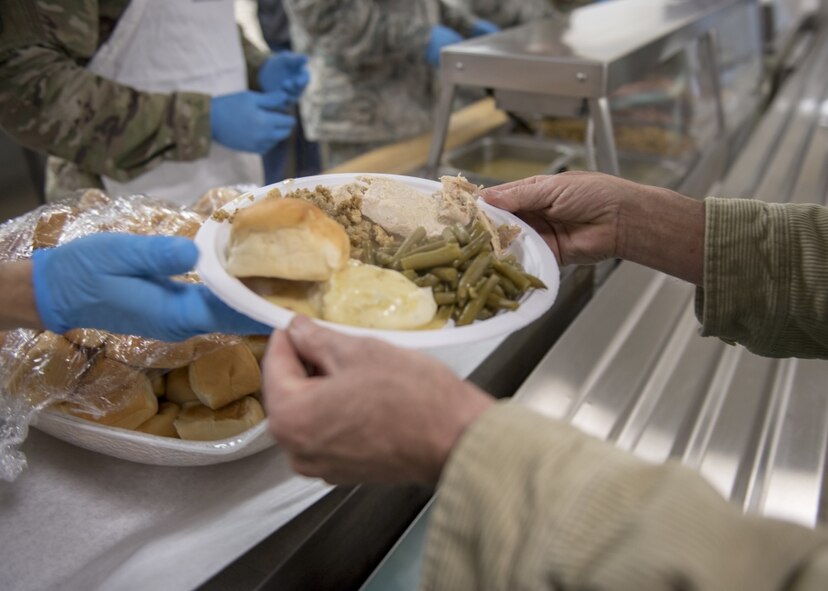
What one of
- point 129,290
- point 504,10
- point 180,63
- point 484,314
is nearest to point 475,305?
point 484,314

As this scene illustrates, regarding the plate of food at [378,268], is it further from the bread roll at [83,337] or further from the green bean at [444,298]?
the bread roll at [83,337]

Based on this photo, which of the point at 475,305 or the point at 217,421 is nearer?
the point at 475,305

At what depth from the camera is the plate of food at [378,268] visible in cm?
79

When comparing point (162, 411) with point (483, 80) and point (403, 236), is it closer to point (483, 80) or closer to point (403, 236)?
point (403, 236)

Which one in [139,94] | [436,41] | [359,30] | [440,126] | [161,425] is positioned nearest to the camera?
[161,425]

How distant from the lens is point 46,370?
99 centimetres

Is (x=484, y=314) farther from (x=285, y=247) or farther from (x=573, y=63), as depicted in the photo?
(x=573, y=63)

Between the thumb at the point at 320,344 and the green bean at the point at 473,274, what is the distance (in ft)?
0.70

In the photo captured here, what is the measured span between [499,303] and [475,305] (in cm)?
3

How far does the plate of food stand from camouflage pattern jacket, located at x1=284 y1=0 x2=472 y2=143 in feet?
6.44

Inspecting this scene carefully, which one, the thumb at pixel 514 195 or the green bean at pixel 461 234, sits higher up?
the green bean at pixel 461 234

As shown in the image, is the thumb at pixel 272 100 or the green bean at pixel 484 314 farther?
the thumb at pixel 272 100

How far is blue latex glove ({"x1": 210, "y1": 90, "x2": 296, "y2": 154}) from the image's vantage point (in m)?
2.00

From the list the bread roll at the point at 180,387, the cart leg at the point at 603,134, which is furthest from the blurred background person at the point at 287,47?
the bread roll at the point at 180,387
